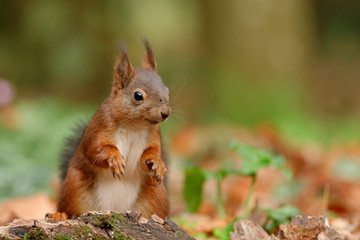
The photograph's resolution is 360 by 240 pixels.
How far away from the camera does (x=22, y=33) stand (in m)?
11.7

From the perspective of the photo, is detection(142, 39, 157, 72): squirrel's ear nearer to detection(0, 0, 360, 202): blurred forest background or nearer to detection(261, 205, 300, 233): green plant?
detection(261, 205, 300, 233): green plant

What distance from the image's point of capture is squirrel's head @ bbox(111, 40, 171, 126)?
9.08ft

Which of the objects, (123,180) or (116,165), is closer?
(116,165)

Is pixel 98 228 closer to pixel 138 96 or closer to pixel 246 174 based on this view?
pixel 138 96

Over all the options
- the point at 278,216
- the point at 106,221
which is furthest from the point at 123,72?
the point at 278,216

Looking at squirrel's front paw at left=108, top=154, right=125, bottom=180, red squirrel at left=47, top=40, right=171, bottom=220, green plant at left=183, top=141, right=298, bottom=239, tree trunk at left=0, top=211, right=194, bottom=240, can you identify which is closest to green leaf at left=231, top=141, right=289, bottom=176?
green plant at left=183, top=141, right=298, bottom=239

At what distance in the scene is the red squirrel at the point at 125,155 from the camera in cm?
278

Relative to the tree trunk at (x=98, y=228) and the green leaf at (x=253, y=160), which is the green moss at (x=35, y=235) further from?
the green leaf at (x=253, y=160)

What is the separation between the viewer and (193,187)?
12.2 feet

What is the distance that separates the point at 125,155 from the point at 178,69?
34.2ft

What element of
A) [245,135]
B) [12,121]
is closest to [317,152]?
[245,135]

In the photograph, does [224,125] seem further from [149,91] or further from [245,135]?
[149,91]

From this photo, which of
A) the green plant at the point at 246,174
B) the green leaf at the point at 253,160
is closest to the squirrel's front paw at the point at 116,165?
the green plant at the point at 246,174

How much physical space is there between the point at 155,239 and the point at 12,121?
564cm
